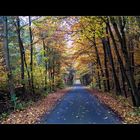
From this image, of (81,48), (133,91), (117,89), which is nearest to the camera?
(133,91)

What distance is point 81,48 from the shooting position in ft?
99.6

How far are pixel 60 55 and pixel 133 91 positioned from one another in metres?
23.3
